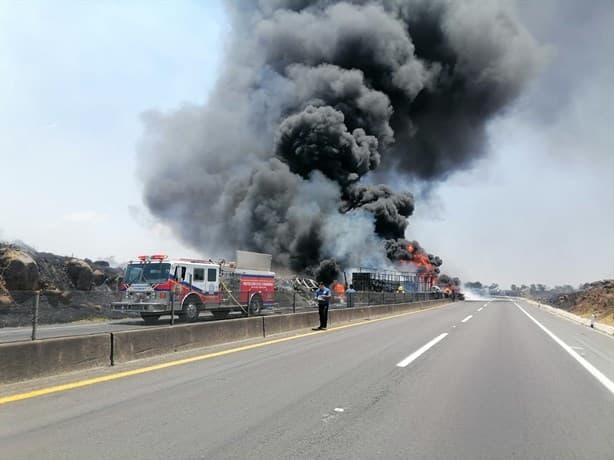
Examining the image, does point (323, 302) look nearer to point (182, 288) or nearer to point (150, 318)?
point (182, 288)

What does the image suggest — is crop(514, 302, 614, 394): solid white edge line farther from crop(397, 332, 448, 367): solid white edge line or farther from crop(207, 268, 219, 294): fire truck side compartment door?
crop(207, 268, 219, 294): fire truck side compartment door

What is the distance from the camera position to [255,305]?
872 inches

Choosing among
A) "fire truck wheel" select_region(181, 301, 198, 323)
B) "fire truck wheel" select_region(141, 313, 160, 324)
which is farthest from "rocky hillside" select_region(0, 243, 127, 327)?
"fire truck wheel" select_region(181, 301, 198, 323)

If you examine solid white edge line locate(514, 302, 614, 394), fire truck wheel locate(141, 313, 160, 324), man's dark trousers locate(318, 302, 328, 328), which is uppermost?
man's dark trousers locate(318, 302, 328, 328)

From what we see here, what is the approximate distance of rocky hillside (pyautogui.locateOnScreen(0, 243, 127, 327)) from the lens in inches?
380

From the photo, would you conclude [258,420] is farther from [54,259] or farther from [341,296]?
[54,259]

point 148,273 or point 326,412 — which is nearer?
point 326,412

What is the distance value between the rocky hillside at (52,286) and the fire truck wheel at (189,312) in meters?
3.70

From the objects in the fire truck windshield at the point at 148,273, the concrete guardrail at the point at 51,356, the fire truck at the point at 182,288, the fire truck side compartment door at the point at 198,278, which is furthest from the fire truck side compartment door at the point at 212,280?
the concrete guardrail at the point at 51,356

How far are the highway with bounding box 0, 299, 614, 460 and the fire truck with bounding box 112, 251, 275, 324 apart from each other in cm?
937

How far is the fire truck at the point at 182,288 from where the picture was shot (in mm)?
18266

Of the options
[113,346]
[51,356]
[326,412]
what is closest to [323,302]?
[113,346]

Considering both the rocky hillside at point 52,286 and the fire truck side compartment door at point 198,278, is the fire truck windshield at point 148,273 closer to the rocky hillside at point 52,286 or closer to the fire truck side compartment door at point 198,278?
the fire truck side compartment door at point 198,278

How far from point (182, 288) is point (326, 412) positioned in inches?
548
